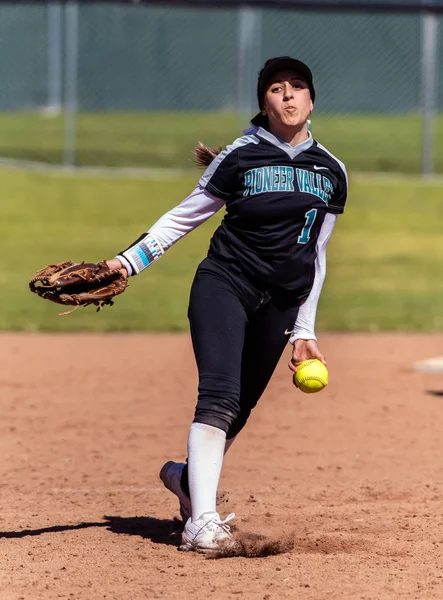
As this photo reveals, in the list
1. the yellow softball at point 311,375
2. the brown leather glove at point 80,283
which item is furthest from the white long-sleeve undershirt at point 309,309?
the brown leather glove at point 80,283

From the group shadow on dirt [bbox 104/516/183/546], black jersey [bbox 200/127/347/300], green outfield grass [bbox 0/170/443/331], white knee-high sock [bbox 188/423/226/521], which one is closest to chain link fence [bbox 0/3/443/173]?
green outfield grass [bbox 0/170/443/331]

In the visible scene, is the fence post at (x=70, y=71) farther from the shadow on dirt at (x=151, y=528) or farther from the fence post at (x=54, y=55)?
the shadow on dirt at (x=151, y=528)

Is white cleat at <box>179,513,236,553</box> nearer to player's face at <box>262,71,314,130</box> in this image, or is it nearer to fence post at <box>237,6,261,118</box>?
player's face at <box>262,71,314,130</box>

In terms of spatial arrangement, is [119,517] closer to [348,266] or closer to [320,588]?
[320,588]

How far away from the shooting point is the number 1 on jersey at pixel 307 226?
14.4ft

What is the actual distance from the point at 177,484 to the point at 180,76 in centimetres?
1712

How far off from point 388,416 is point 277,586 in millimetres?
3486

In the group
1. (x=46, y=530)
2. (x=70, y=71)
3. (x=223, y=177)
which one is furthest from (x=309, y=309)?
(x=70, y=71)

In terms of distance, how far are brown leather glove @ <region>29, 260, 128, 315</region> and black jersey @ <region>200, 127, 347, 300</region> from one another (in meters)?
0.43

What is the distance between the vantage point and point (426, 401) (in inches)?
303

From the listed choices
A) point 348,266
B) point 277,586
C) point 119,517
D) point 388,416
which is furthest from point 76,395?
point 348,266

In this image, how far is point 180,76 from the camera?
21.2 metres

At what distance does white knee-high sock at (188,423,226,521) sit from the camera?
169 inches

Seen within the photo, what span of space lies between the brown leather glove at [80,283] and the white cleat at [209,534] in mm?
861
